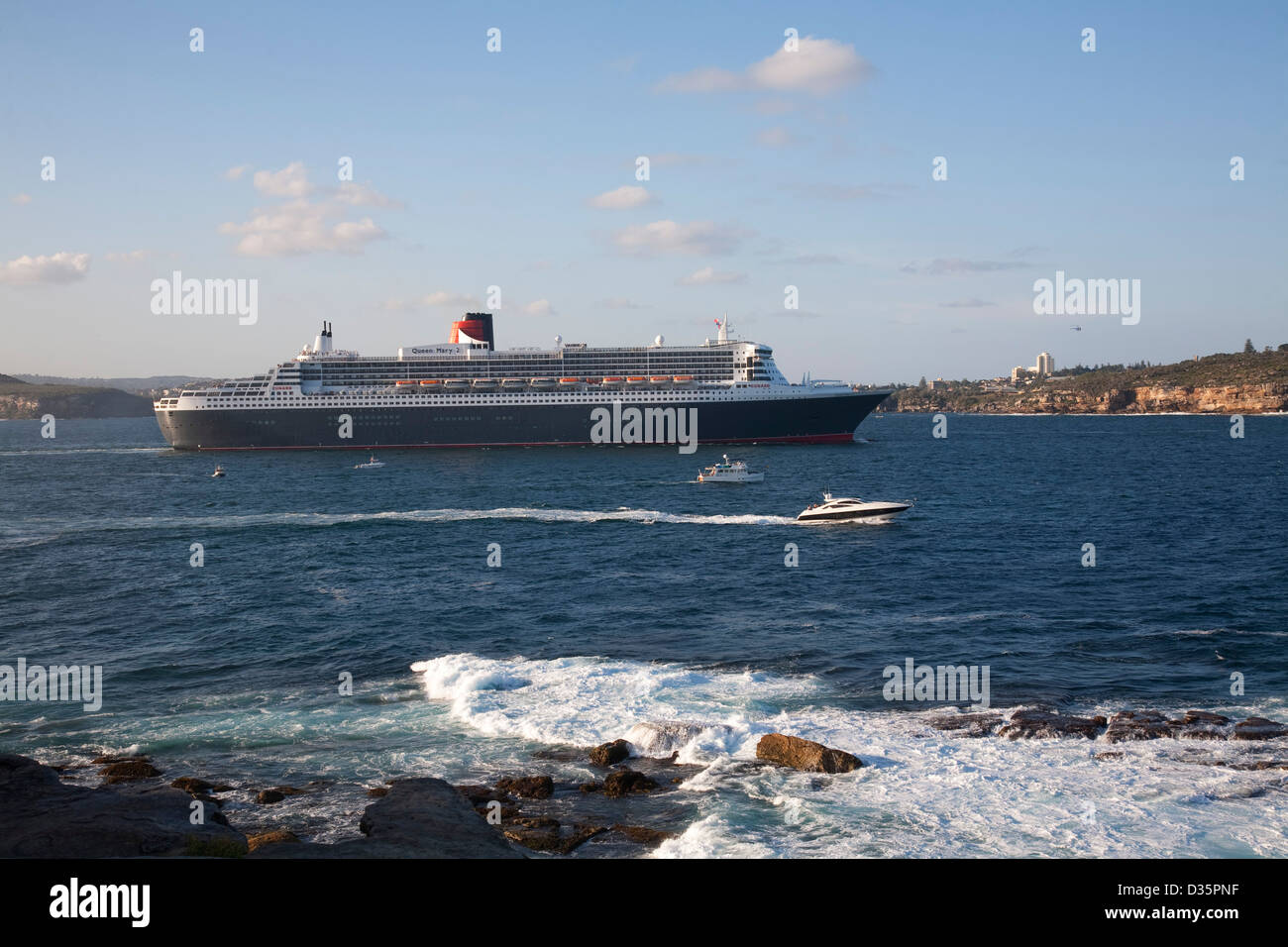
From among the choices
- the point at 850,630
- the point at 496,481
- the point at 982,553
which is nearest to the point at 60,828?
the point at 850,630

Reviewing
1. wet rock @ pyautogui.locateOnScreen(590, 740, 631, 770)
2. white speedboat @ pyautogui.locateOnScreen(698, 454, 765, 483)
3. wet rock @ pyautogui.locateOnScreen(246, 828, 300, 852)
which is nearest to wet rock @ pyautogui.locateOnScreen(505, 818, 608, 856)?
wet rock @ pyautogui.locateOnScreen(590, 740, 631, 770)

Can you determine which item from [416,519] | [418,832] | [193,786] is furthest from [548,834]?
[416,519]

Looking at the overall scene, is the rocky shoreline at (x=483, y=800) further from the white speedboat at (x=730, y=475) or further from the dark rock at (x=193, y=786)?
the white speedboat at (x=730, y=475)

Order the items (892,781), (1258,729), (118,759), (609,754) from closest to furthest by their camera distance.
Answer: (892,781) → (609,754) → (118,759) → (1258,729)

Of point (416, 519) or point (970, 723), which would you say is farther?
point (416, 519)

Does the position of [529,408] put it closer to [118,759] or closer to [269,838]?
[118,759]

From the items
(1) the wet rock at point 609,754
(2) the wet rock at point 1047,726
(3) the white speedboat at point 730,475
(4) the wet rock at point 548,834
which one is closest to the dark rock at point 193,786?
(4) the wet rock at point 548,834
